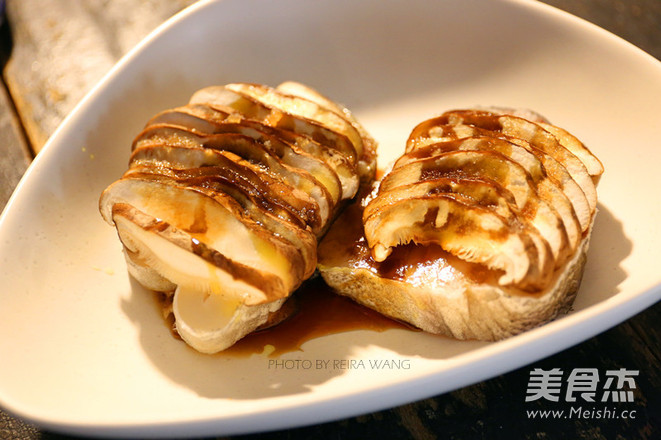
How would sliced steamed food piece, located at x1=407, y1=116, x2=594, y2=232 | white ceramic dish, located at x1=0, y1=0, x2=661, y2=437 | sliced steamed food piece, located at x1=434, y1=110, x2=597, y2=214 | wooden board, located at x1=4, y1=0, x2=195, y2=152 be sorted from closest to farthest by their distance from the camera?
1. white ceramic dish, located at x1=0, y1=0, x2=661, y2=437
2. sliced steamed food piece, located at x1=407, y1=116, x2=594, y2=232
3. sliced steamed food piece, located at x1=434, y1=110, x2=597, y2=214
4. wooden board, located at x1=4, y1=0, x2=195, y2=152

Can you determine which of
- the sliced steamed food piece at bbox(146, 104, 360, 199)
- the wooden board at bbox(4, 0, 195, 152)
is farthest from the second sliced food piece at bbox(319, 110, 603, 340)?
the wooden board at bbox(4, 0, 195, 152)

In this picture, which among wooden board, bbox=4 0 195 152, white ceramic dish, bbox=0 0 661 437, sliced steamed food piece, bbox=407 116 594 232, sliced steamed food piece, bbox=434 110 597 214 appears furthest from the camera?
wooden board, bbox=4 0 195 152

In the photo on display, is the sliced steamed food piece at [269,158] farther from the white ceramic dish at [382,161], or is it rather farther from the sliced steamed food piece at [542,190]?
the white ceramic dish at [382,161]

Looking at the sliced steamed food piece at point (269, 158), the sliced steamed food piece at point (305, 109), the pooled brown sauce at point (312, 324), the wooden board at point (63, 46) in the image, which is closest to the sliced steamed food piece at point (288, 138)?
the sliced steamed food piece at point (269, 158)

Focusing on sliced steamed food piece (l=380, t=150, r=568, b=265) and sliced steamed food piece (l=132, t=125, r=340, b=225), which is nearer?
sliced steamed food piece (l=380, t=150, r=568, b=265)

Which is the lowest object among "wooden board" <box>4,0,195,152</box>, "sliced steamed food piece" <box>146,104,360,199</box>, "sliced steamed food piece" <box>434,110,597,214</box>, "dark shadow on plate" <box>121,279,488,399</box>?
"dark shadow on plate" <box>121,279,488,399</box>

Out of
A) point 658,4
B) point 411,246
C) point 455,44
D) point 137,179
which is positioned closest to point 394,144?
point 455,44

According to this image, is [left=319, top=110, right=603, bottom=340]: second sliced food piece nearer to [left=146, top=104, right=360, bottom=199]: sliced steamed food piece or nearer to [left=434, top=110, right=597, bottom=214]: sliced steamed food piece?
[left=434, top=110, right=597, bottom=214]: sliced steamed food piece
